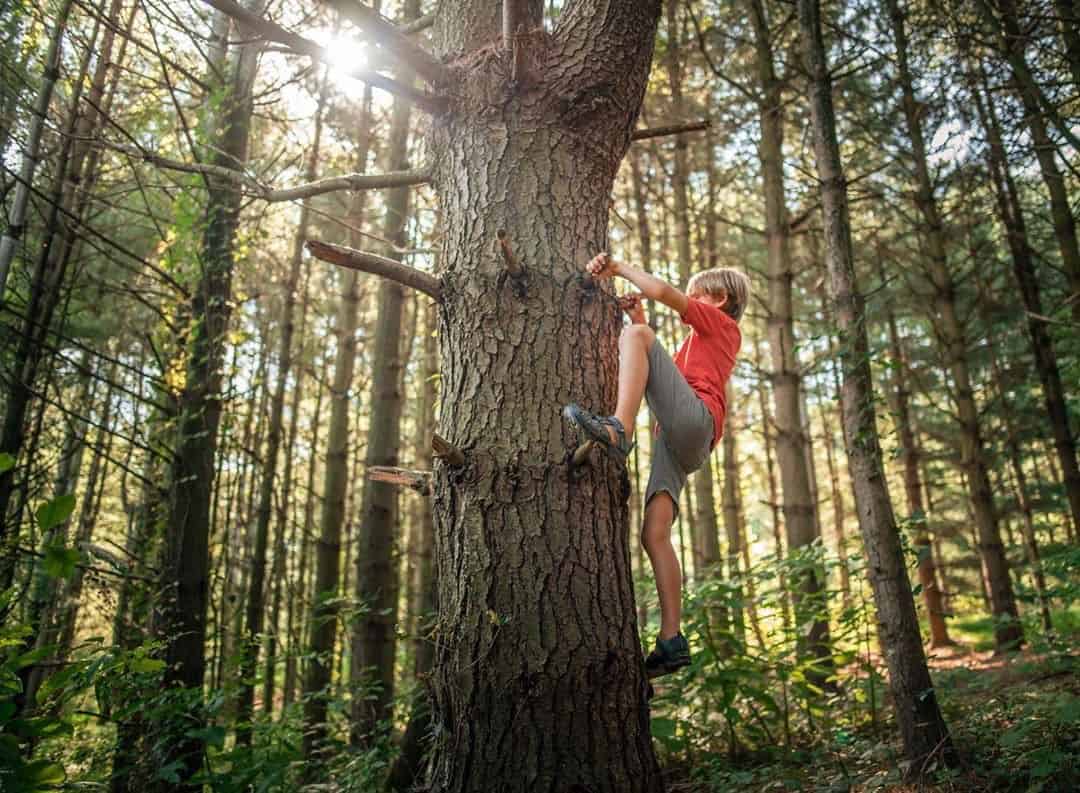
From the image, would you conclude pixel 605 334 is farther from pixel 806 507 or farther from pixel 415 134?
pixel 415 134

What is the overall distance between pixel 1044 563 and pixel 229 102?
6827 millimetres

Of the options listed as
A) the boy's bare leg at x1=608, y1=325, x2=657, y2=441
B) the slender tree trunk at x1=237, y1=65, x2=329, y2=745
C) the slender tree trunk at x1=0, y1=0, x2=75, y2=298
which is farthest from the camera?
the slender tree trunk at x1=237, y1=65, x2=329, y2=745

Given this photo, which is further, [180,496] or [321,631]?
[321,631]

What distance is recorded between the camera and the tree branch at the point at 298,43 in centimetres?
219

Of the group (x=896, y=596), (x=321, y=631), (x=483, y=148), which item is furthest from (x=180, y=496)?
(x=896, y=596)

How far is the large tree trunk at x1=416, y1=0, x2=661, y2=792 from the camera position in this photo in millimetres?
1976

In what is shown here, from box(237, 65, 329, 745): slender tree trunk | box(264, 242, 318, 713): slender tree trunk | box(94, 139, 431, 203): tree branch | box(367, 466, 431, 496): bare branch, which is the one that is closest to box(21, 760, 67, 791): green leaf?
box(367, 466, 431, 496): bare branch

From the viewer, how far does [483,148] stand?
8.50 ft

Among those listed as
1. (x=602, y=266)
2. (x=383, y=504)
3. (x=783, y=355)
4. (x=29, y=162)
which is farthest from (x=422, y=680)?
(x=783, y=355)

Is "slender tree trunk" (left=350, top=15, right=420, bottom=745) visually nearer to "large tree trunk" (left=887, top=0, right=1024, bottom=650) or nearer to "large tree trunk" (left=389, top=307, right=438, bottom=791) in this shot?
"large tree trunk" (left=389, top=307, right=438, bottom=791)

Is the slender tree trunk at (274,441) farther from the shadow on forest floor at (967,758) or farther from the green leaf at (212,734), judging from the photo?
the shadow on forest floor at (967,758)

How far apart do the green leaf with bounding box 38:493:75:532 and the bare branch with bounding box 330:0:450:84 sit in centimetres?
166

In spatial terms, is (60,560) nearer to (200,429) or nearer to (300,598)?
(200,429)

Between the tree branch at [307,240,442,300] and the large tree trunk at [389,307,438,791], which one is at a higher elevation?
the tree branch at [307,240,442,300]
